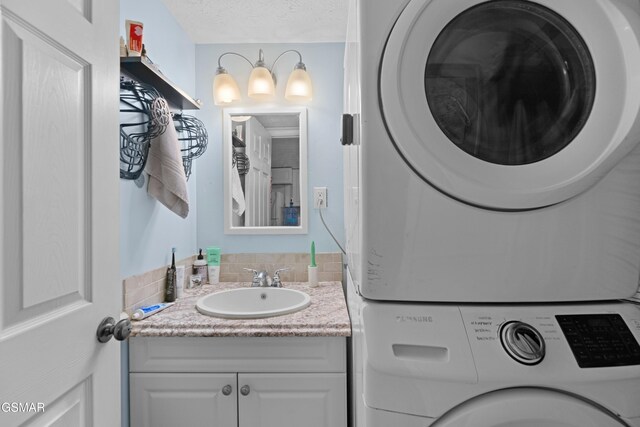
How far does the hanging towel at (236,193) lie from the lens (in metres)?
1.88

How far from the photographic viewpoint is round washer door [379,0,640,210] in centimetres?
68

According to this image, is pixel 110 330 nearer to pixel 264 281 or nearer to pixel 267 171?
pixel 264 281

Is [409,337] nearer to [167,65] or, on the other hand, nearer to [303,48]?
[167,65]

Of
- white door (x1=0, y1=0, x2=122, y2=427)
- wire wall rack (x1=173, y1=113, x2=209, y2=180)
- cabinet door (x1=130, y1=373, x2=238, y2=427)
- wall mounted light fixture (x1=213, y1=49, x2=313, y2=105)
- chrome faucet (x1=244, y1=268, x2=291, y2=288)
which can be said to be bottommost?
cabinet door (x1=130, y1=373, x2=238, y2=427)

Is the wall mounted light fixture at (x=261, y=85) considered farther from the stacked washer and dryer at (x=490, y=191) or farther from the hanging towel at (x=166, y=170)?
the stacked washer and dryer at (x=490, y=191)

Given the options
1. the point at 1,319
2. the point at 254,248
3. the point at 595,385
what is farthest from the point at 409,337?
the point at 254,248

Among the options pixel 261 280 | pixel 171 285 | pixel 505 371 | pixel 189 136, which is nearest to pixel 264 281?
pixel 261 280

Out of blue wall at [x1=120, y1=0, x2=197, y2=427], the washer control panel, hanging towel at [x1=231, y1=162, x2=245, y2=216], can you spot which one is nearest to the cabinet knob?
blue wall at [x1=120, y1=0, x2=197, y2=427]

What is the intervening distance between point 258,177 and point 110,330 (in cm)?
117

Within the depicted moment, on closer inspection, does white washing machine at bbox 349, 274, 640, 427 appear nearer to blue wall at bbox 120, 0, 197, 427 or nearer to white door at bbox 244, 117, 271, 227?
blue wall at bbox 120, 0, 197, 427

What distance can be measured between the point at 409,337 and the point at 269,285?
3.79ft

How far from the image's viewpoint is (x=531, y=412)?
0.64 m

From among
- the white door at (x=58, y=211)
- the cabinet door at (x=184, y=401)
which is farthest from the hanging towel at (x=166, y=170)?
the cabinet door at (x=184, y=401)

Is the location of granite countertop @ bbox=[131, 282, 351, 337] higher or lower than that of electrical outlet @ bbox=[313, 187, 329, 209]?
lower
